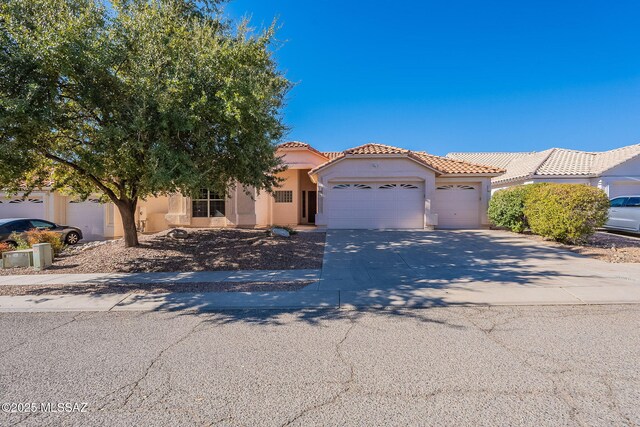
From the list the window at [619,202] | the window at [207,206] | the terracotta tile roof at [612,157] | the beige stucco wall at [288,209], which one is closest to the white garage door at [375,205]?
the beige stucco wall at [288,209]

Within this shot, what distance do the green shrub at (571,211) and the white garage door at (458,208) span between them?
5.01 meters

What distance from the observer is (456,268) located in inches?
319

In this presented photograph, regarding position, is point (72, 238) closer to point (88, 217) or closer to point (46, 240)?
point (88, 217)

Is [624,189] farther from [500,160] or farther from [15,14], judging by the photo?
[15,14]

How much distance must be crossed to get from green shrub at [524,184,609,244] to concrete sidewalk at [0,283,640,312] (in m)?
4.54

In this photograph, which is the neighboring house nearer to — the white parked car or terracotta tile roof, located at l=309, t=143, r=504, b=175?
the white parked car

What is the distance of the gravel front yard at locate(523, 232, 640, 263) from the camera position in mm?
8891

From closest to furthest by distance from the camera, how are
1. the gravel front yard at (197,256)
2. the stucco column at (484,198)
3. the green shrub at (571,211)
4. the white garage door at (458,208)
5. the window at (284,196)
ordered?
1. the gravel front yard at (197,256)
2. the green shrub at (571,211)
3. the stucco column at (484,198)
4. the white garage door at (458,208)
5. the window at (284,196)

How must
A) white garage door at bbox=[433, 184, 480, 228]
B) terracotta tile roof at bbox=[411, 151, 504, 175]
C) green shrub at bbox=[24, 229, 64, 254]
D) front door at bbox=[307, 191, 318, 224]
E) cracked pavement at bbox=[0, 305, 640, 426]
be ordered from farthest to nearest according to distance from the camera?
front door at bbox=[307, 191, 318, 224], white garage door at bbox=[433, 184, 480, 228], terracotta tile roof at bbox=[411, 151, 504, 175], green shrub at bbox=[24, 229, 64, 254], cracked pavement at bbox=[0, 305, 640, 426]

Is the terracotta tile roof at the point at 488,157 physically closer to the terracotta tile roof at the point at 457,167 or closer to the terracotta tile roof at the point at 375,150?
the terracotta tile roof at the point at 457,167

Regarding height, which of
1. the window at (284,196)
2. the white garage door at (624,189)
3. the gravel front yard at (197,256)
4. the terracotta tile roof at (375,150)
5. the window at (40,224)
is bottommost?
the gravel front yard at (197,256)

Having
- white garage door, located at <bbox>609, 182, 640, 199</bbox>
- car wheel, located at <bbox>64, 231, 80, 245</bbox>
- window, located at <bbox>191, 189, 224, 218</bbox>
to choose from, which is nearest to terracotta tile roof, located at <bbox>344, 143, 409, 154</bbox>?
window, located at <bbox>191, 189, 224, 218</bbox>

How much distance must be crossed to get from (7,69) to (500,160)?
33.8 metres

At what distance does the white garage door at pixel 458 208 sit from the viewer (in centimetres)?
1653
